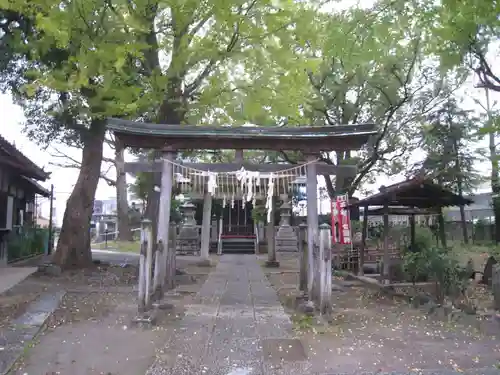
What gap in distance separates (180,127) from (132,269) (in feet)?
27.0

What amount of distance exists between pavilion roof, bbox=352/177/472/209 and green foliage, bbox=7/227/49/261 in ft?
46.1

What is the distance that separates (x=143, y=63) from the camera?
1372 cm

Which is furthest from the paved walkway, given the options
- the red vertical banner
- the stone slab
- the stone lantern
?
the stone lantern

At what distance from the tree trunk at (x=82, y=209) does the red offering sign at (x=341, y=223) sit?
8427 mm

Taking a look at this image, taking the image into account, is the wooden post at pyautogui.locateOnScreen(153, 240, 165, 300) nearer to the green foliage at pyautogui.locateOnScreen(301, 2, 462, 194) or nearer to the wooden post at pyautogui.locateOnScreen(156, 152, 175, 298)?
the wooden post at pyautogui.locateOnScreen(156, 152, 175, 298)

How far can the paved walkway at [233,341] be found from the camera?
235 inches

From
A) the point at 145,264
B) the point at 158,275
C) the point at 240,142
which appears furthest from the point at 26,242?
the point at 240,142

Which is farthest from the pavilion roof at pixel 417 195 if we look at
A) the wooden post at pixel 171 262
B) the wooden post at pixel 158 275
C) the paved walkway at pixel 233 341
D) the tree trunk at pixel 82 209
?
the tree trunk at pixel 82 209

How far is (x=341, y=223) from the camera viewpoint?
15.5 meters

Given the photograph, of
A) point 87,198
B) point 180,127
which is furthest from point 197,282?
point 180,127

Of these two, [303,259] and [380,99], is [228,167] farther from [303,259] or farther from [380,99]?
[380,99]

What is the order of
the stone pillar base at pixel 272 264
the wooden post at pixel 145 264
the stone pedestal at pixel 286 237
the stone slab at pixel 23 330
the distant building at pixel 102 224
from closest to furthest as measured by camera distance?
the stone slab at pixel 23 330, the wooden post at pixel 145 264, the stone pillar base at pixel 272 264, the stone pedestal at pixel 286 237, the distant building at pixel 102 224

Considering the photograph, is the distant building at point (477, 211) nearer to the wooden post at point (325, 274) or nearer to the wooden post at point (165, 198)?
the wooden post at point (325, 274)

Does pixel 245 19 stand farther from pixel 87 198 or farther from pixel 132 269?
pixel 132 269
